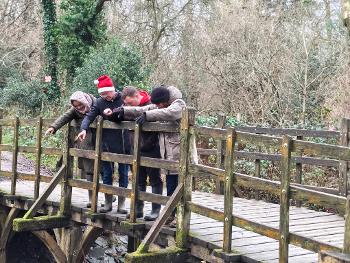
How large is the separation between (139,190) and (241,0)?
16.6m

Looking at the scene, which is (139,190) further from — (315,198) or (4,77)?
(4,77)

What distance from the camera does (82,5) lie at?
840 inches

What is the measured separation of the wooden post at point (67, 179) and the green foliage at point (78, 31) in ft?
42.8

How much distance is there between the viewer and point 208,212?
603cm

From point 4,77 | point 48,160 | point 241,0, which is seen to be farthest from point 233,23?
point 4,77

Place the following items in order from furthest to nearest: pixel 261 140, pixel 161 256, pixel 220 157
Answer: pixel 220 157 < pixel 161 256 < pixel 261 140

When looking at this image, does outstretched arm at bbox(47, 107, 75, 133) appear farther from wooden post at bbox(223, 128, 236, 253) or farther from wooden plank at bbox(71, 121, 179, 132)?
wooden post at bbox(223, 128, 236, 253)

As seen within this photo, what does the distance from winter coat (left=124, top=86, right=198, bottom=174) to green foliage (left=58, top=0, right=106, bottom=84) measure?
586 inches

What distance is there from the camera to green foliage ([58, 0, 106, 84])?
21.3 m

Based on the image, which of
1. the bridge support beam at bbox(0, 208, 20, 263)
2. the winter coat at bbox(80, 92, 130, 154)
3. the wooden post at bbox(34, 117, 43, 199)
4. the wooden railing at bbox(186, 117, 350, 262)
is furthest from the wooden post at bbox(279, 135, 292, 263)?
the bridge support beam at bbox(0, 208, 20, 263)

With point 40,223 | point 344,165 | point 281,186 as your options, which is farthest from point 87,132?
point 281,186

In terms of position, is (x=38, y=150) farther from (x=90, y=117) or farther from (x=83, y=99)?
(x=90, y=117)

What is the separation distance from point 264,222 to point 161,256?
156 centimetres

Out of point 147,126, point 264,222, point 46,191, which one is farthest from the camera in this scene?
point 46,191
